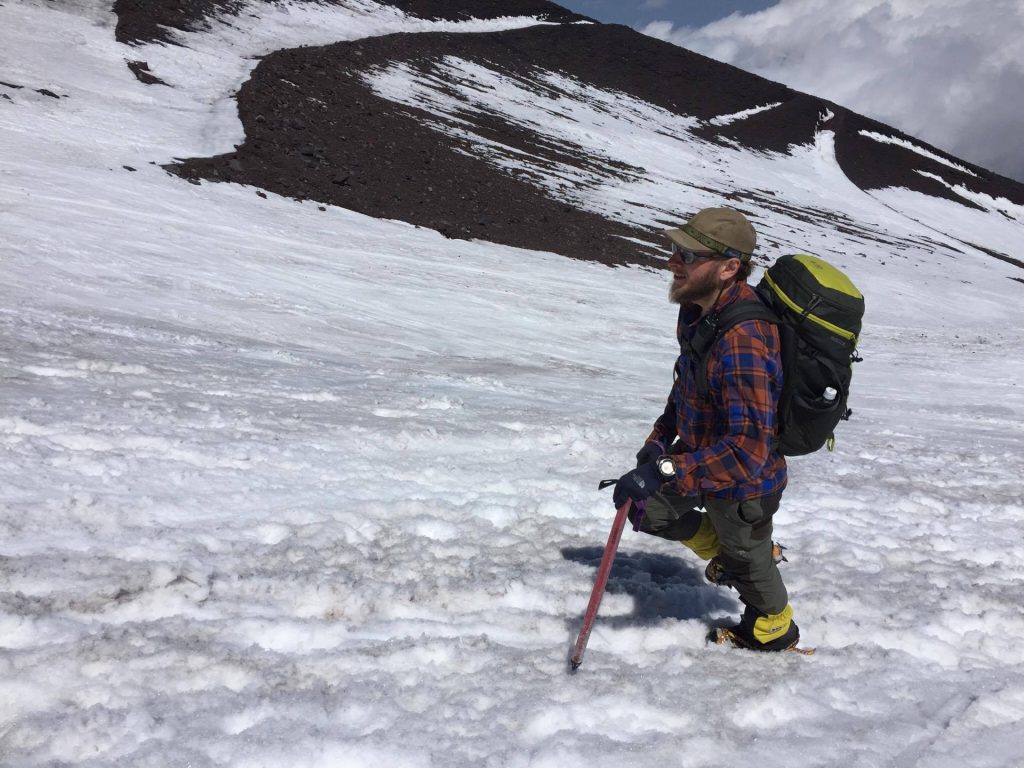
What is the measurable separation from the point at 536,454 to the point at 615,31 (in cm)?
8086

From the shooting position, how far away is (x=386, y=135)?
27.6m

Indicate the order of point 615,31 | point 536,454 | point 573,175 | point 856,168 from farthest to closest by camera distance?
point 615,31 < point 856,168 < point 573,175 < point 536,454

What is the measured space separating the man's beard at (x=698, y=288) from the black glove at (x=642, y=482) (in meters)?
0.76

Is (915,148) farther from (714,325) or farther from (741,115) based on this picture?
(714,325)

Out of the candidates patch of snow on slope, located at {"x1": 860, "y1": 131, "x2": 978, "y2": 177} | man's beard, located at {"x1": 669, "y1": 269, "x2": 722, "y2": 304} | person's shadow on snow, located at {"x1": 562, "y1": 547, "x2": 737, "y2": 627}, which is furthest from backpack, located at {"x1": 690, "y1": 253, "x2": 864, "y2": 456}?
patch of snow on slope, located at {"x1": 860, "y1": 131, "x2": 978, "y2": 177}

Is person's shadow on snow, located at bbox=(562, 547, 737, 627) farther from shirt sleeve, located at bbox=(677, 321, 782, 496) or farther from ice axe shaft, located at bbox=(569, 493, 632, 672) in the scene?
shirt sleeve, located at bbox=(677, 321, 782, 496)

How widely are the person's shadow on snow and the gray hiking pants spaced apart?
52 cm

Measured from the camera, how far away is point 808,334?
119 inches

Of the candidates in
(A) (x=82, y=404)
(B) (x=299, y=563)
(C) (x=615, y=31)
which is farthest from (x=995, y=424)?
(C) (x=615, y=31)

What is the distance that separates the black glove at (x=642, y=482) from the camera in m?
3.21

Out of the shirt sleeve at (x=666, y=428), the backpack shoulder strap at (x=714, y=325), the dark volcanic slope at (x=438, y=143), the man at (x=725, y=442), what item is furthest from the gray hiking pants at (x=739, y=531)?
the dark volcanic slope at (x=438, y=143)

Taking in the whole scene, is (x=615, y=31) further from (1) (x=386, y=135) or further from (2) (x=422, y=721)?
(2) (x=422, y=721)

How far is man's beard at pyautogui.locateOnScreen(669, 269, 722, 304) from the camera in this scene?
10.7 feet

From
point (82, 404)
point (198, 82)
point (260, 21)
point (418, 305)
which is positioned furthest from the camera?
point (260, 21)
